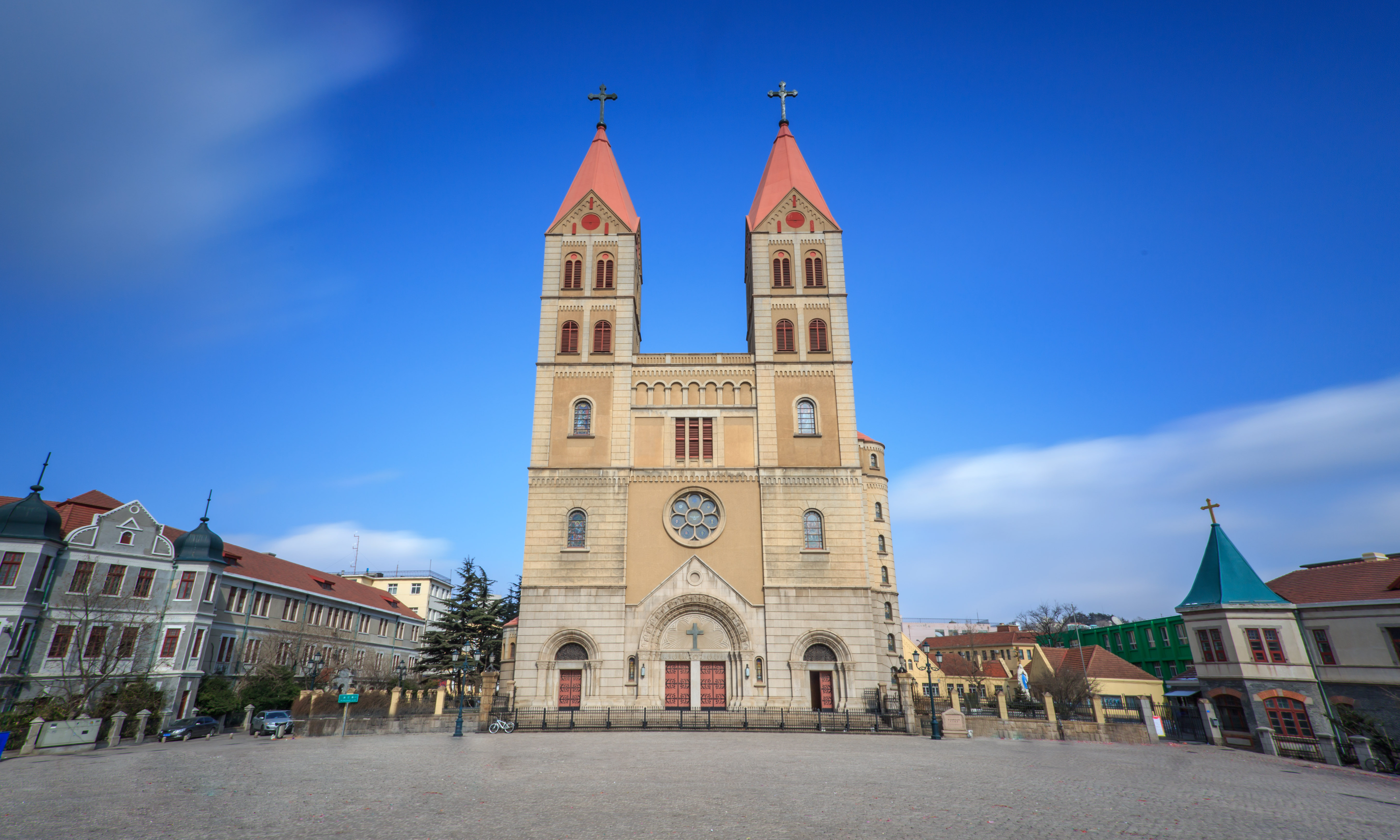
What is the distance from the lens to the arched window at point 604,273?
39.5m

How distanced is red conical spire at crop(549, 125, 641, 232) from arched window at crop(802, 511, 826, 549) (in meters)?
19.3

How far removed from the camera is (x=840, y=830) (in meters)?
10.2

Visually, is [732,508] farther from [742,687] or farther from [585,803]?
[585,803]

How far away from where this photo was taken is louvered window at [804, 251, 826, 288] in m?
39.4

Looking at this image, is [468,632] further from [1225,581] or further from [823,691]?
[1225,581]

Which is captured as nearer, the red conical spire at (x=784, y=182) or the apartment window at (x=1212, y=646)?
the apartment window at (x=1212, y=646)

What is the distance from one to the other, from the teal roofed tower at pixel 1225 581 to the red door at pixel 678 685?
2339 centimetres

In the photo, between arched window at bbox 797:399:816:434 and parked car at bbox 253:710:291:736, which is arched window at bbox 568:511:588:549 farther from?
parked car at bbox 253:710:291:736

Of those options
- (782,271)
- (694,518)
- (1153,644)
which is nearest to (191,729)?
(694,518)

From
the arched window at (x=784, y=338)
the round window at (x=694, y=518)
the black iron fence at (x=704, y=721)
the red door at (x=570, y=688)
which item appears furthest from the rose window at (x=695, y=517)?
the arched window at (x=784, y=338)

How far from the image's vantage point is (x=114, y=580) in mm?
32750

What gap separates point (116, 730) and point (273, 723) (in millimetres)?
5201

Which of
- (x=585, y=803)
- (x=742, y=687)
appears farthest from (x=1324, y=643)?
(x=585, y=803)

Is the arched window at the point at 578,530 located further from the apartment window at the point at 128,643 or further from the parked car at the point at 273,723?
the apartment window at the point at 128,643
